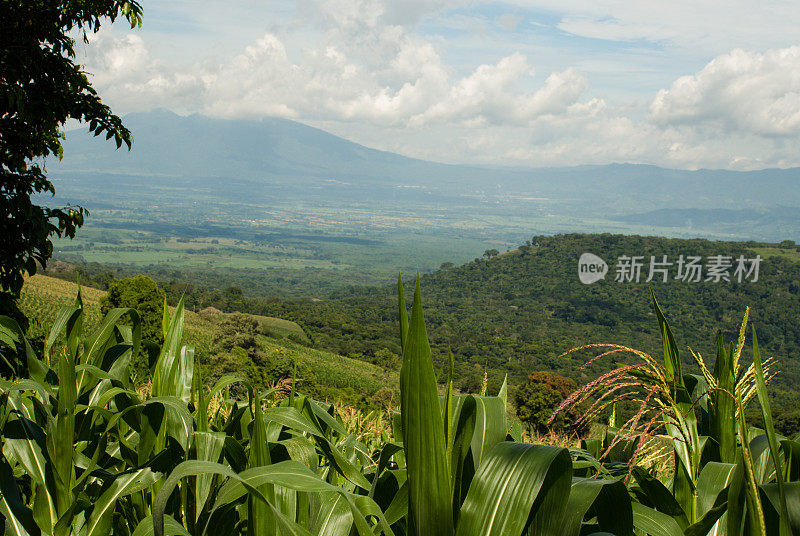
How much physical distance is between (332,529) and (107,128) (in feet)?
12.8

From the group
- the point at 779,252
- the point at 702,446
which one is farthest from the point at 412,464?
the point at 779,252

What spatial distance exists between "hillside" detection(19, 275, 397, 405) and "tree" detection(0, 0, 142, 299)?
8.64 m

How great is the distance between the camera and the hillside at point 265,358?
14.2 m

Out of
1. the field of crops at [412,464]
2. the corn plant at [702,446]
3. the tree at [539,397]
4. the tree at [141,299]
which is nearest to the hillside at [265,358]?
the tree at [141,299]

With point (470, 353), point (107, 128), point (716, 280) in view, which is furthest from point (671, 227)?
point (107, 128)

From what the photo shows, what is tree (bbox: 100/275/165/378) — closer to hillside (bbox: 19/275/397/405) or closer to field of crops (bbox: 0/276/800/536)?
hillside (bbox: 19/275/397/405)

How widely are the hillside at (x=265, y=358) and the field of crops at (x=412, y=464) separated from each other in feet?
35.6

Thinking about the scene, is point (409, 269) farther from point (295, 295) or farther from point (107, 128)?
point (107, 128)

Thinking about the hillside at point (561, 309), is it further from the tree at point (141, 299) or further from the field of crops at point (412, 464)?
the field of crops at point (412, 464)

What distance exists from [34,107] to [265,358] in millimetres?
14050

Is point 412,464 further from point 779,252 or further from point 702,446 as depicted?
point 779,252

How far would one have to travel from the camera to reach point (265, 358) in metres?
16.7

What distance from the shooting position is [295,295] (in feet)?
269

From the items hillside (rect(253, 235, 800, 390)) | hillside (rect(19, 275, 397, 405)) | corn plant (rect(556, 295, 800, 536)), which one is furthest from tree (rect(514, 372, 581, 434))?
corn plant (rect(556, 295, 800, 536))
